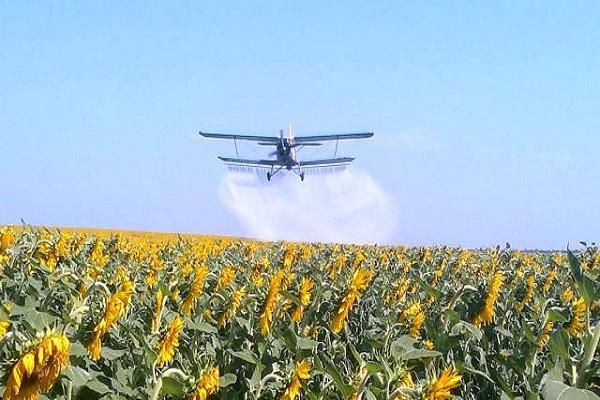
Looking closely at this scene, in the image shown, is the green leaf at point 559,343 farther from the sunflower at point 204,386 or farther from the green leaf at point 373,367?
the sunflower at point 204,386

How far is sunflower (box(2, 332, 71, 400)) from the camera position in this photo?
6.73 feet

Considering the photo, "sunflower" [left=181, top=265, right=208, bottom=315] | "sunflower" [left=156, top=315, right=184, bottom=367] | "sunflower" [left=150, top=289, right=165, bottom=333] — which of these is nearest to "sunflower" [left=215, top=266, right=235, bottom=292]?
"sunflower" [left=181, top=265, right=208, bottom=315]

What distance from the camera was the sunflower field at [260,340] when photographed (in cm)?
243

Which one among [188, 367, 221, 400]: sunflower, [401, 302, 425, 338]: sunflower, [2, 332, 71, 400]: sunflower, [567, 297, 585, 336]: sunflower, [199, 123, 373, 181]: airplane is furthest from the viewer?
[199, 123, 373, 181]: airplane

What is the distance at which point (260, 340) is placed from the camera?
166 inches

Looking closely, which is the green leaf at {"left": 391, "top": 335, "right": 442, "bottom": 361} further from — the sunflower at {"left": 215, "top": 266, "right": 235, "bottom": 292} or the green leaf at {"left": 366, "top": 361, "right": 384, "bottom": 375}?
the sunflower at {"left": 215, "top": 266, "right": 235, "bottom": 292}

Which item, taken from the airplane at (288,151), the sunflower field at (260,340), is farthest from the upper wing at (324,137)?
the sunflower field at (260,340)

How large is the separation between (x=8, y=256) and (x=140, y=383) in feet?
7.47

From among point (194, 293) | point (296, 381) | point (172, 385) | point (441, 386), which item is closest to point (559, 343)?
point (441, 386)

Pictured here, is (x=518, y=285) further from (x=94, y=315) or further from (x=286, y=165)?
(x=286, y=165)

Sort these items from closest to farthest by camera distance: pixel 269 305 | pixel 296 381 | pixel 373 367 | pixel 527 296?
pixel 373 367 < pixel 296 381 < pixel 269 305 < pixel 527 296

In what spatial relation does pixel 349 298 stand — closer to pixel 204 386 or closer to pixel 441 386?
pixel 204 386

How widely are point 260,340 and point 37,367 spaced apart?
7.28 ft

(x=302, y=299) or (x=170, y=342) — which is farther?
(x=302, y=299)
